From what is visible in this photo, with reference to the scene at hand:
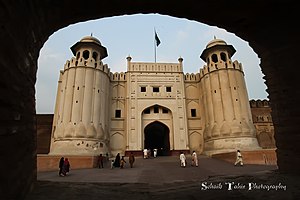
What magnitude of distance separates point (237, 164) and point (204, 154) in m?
9.53

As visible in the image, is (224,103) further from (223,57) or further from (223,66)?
(223,57)

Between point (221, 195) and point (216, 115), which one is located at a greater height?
point (216, 115)

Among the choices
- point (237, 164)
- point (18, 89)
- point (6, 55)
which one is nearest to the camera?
point (6, 55)

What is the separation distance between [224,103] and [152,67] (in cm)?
946

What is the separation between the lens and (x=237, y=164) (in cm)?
1388

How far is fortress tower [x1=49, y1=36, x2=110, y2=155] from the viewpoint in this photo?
20.1 meters

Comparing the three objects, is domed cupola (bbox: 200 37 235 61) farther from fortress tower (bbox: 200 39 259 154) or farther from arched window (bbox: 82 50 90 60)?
arched window (bbox: 82 50 90 60)

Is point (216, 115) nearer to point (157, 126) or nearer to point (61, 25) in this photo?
point (157, 126)

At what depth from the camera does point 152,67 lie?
26.5 metres

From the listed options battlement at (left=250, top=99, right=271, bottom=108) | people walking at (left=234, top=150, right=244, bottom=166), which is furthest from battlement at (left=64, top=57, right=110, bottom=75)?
battlement at (left=250, top=99, right=271, bottom=108)

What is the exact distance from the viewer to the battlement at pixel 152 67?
26.3 meters

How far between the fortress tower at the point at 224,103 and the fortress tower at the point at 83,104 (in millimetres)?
11269

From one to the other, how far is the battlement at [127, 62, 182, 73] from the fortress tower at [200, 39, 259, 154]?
3403mm

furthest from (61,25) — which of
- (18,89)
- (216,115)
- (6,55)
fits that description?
(216,115)
